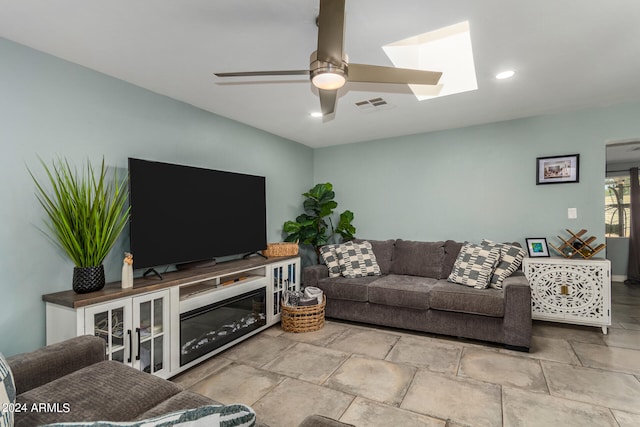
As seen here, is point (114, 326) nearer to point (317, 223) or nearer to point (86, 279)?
point (86, 279)

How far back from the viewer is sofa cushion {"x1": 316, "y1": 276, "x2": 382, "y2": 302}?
11.6 feet

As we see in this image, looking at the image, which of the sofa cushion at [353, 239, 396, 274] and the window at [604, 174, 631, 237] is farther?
the window at [604, 174, 631, 237]

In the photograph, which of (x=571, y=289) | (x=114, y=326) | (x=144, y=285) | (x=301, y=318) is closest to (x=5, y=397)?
(x=114, y=326)

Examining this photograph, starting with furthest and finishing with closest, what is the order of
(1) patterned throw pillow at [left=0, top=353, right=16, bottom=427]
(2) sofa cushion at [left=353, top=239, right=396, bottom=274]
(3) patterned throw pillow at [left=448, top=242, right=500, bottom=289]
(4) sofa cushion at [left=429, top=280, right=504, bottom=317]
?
(2) sofa cushion at [left=353, top=239, right=396, bottom=274], (3) patterned throw pillow at [left=448, top=242, right=500, bottom=289], (4) sofa cushion at [left=429, top=280, right=504, bottom=317], (1) patterned throw pillow at [left=0, top=353, right=16, bottom=427]

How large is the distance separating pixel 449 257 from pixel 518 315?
1093 mm

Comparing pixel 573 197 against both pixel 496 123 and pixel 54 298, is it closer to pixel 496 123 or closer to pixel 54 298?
pixel 496 123

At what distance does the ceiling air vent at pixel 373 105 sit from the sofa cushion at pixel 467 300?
196cm

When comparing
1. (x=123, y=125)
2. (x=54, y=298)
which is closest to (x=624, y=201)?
(x=123, y=125)

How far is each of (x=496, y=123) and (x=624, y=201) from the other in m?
3.73

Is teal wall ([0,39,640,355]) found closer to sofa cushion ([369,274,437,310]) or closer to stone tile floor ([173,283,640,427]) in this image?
sofa cushion ([369,274,437,310])

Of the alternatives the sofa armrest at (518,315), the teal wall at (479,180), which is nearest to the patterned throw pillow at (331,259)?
the teal wall at (479,180)

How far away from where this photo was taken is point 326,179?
507 cm

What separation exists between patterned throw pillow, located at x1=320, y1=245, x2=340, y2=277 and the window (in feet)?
17.3

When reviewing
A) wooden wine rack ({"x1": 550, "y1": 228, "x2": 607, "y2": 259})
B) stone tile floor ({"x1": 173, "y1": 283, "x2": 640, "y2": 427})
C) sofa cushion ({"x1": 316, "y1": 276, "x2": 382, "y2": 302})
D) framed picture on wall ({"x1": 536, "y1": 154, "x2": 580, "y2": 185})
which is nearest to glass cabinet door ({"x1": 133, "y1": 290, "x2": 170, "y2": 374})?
stone tile floor ({"x1": 173, "y1": 283, "x2": 640, "y2": 427})
